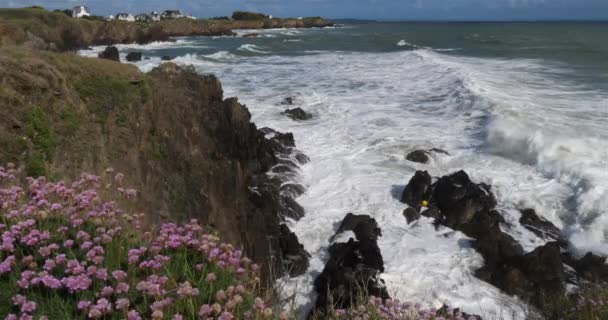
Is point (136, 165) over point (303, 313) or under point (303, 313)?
over

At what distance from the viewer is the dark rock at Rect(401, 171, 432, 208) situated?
13.0m

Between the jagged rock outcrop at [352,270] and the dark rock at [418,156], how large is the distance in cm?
577

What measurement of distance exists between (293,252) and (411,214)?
3634mm

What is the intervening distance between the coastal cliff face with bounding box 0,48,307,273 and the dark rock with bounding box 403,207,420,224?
2699 millimetres

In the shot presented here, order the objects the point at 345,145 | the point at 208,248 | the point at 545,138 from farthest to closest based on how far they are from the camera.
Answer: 1. the point at 345,145
2. the point at 545,138
3. the point at 208,248

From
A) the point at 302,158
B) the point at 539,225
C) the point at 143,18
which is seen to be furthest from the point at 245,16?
the point at 539,225

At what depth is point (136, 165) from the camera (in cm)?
855

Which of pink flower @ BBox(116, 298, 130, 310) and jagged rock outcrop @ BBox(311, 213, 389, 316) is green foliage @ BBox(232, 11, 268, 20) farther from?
pink flower @ BBox(116, 298, 130, 310)

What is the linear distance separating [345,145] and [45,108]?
37.1ft

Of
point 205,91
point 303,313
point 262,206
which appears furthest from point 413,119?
point 303,313

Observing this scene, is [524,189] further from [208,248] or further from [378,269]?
[208,248]

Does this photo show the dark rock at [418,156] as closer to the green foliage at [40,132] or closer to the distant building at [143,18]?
the green foliage at [40,132]

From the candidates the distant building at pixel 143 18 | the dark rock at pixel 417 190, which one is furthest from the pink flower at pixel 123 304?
the distant building at pixel 143 18

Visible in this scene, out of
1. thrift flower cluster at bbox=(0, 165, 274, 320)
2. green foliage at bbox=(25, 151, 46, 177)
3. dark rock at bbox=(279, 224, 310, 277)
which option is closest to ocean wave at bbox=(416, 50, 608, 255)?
dark rock at bbox=(279, 224, 310, 277)
